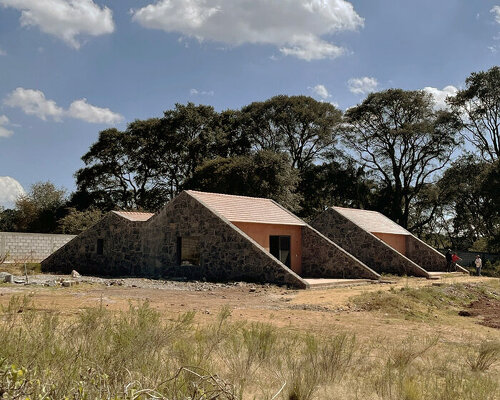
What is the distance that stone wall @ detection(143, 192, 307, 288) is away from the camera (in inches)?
692

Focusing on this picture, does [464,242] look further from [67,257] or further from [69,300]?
[69,300]

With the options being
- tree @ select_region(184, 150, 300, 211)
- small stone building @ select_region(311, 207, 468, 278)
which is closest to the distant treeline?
tree @ select_region(184, 150, 300, 211)

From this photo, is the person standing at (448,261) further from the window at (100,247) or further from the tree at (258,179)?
the window at (100,247)

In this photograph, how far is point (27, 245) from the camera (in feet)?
88.4

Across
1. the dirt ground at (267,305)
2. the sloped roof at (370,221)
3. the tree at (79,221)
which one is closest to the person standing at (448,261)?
the sloped roof at (370,221)

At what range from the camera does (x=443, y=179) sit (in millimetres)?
37125

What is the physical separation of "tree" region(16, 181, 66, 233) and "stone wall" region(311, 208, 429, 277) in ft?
90.7

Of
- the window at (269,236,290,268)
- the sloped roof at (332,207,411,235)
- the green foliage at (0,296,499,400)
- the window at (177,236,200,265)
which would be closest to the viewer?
the green foliage at (0,296,499,400)

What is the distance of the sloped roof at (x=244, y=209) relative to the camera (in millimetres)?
20391

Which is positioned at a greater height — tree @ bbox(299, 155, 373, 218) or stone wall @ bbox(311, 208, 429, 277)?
tree @ bbox(299, 155, 373, 218)

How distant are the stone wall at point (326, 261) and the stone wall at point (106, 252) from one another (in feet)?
22.7

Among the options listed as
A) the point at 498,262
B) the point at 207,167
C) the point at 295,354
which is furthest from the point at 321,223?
the point at 295,354

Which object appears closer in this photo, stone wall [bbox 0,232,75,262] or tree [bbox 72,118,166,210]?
stone wall [bbox 0,232,75,262]

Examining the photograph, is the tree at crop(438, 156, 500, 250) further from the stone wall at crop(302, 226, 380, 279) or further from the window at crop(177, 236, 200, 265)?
the window at crop(177, 236, 200, 265)
